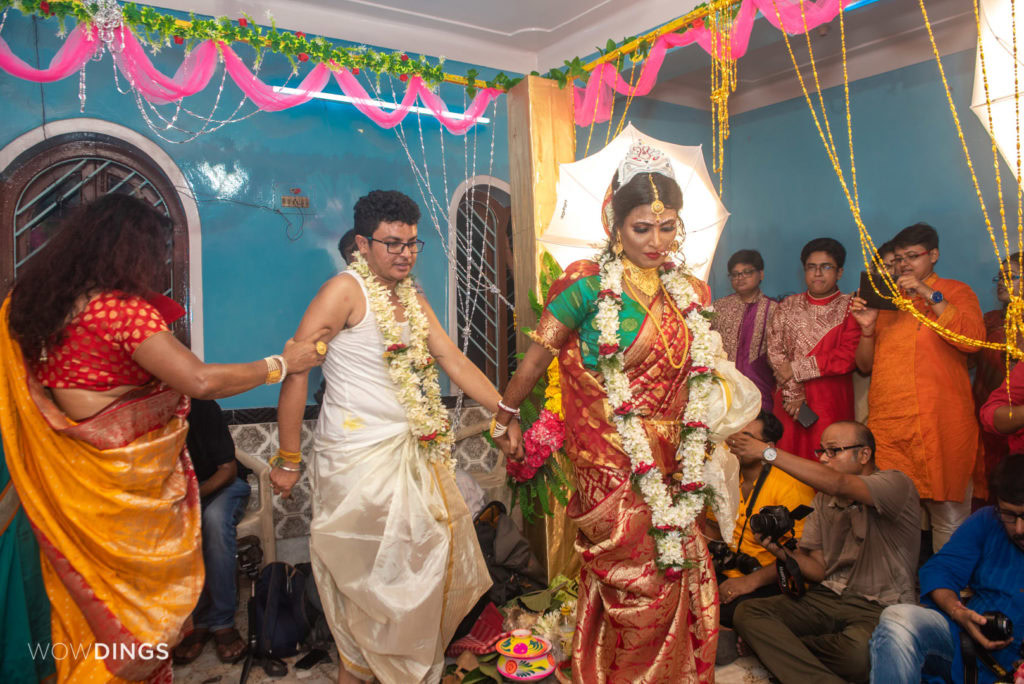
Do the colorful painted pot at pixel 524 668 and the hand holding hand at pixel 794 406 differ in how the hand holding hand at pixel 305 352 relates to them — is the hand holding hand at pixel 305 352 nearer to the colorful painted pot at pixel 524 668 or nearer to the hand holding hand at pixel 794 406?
the colorful painted pot at pixel 524 668

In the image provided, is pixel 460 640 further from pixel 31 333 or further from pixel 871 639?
pixel 31 333

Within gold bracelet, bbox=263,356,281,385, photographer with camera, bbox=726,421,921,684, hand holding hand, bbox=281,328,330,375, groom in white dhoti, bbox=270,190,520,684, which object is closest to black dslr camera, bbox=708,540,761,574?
photographer with camera, bbox=726,421,921,684

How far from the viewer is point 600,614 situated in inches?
104

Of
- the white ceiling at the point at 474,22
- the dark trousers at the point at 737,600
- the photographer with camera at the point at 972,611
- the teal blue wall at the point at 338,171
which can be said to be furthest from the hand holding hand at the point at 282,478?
the white ceiling at the point at 474,22

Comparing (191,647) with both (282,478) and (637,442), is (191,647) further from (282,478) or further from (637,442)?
(637,442)

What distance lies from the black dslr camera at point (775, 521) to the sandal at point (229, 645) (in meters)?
2.56

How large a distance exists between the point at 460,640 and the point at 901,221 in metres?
5.05

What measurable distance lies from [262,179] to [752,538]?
4.37 meters

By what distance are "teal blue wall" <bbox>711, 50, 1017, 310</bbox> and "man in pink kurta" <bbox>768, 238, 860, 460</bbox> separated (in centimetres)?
126

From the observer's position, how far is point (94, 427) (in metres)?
2.46

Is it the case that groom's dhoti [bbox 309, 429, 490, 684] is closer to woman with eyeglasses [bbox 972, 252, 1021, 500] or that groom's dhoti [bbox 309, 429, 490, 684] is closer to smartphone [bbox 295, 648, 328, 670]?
smartphone [bbox 295, 648, 328, 670]

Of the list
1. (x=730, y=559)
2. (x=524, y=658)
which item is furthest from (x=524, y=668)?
(x=730, y=559)

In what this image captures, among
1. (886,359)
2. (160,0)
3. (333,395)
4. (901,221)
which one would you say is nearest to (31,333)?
(333,395)

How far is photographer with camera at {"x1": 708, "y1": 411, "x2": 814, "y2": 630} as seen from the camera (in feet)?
11.2
